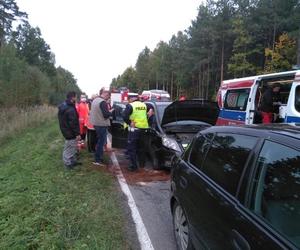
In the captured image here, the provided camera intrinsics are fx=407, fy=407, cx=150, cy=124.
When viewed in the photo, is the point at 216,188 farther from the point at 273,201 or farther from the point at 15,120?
the point at 15,120

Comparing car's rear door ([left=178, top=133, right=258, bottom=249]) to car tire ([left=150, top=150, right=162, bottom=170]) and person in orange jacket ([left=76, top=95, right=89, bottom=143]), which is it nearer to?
car tire ([left=150, top=150, right=162, bottom=170])

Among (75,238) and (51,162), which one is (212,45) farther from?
(75,238)

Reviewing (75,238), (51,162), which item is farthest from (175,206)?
(51,162)

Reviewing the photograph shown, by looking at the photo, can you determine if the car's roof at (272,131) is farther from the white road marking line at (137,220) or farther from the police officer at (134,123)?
the police officer at (134,123)

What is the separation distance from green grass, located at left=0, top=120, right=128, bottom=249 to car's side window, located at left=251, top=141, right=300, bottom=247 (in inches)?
97.7

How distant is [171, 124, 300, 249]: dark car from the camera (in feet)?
8.57

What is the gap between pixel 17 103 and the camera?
3272cm

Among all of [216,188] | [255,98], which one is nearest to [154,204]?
[216,188]

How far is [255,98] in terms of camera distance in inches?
483

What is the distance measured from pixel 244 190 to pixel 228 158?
52 cm

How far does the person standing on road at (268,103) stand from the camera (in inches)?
439

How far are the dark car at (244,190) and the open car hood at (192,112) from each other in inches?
185

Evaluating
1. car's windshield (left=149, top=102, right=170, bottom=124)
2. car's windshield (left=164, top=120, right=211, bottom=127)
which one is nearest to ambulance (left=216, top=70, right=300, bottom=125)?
car's windshield (left=149, top=102, right=170, bottom=124)

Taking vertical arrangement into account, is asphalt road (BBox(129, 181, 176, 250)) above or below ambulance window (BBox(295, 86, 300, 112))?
below
